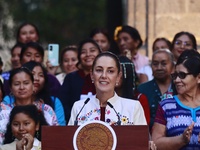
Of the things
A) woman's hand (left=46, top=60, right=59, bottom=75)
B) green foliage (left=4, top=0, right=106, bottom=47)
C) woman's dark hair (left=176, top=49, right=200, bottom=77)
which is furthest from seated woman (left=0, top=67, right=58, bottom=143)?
green foliage (left=4, top=0, right=106, bottom=47)

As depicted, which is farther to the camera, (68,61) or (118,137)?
(68,61)

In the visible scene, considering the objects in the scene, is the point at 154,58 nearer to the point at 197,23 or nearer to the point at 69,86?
the point at 69,86

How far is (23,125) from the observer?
1031 cm

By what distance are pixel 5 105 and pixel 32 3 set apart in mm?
19456

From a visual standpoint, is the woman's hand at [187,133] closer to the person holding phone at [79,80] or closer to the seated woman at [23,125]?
the seated woman at [23,125]

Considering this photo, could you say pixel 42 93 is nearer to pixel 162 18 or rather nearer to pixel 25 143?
pixel 25 143

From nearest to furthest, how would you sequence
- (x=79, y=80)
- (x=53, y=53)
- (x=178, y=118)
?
1. (x=178, y=118)
2. (x=79, y=80)
3. (x=53, y=53)

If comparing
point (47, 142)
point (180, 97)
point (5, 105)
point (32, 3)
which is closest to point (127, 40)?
point (5, 105)

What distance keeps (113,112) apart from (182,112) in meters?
0.68

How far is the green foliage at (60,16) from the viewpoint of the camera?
2956 centimetres

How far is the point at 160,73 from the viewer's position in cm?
1182

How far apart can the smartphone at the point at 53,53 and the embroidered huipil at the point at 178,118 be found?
3949 mm

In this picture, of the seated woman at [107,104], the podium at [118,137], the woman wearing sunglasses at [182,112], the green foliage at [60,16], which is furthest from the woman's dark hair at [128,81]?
the green foliage at [60,16]

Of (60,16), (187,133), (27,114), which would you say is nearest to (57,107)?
(27,114)
